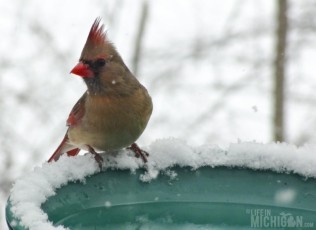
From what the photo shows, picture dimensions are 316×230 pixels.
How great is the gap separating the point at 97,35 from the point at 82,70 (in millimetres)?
178

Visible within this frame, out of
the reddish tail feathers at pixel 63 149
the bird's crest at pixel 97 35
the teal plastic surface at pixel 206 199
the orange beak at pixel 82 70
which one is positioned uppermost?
the bird's crest at pixel 97 35

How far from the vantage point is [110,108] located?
9.25 feet

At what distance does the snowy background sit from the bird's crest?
2.66m

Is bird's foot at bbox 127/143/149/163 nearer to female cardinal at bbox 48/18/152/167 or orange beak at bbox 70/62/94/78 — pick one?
female cardinal at bbox 48/18/152/167

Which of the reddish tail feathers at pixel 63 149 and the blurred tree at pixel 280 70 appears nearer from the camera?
the reddish tail feathers at pixel 63 149

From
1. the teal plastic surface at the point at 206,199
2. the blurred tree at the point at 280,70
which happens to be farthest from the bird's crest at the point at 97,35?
the blurred tree at the point at 280,70

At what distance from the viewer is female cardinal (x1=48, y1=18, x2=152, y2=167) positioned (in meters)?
2.80

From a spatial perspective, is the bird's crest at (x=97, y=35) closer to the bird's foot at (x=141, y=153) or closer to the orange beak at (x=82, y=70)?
the orange beak at (x=82, y=70)

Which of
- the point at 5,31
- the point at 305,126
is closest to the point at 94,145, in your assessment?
the point at 305,126

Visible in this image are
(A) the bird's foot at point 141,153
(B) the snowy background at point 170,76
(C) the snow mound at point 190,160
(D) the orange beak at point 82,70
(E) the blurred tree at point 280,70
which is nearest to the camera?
(C) the snow mound at point 190,160

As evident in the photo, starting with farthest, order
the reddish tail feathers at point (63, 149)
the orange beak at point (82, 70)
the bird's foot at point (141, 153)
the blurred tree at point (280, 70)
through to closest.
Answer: the blurred tree at point (280, 70) < the reddish tail feathers at point (63, 149) < the orange beak at point (82, 70) < the bird's foot at point (141, 153)

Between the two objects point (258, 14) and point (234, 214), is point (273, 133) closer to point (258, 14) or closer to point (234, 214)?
point (258, 14)

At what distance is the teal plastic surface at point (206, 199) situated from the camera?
7.06 feet

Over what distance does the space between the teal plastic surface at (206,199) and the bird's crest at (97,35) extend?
56 cm
